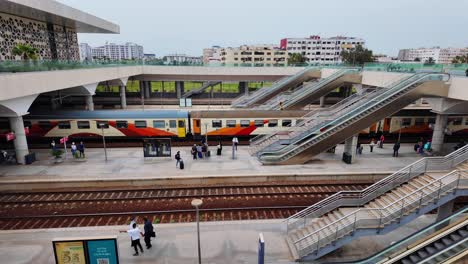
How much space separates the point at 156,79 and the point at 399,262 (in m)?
42.0

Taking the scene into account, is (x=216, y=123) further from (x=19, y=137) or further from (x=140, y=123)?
(x=19, y=137)

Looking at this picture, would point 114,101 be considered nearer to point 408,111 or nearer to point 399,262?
point 408,111

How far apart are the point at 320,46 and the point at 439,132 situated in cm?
12449

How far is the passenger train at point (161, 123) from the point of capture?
2328cm

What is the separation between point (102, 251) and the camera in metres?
8.59

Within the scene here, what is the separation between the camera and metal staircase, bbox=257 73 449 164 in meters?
17.8

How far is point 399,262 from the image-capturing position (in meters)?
8.52

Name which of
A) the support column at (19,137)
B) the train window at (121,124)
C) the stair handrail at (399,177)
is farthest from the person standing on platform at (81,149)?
the stair handrail at (399,177)

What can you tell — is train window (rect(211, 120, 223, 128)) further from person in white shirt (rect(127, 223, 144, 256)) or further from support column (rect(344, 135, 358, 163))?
person in white shirt (rect(127, 223, 144, 256))

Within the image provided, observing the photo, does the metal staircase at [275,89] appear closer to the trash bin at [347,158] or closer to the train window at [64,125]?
the trash bin at [347,158]

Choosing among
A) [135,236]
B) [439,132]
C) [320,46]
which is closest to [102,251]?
[135,236]

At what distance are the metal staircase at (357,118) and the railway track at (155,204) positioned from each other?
9.84 feet

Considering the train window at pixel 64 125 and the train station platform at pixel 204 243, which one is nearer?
the train station platform at pixel 204 243

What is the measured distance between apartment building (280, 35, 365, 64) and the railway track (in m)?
128
